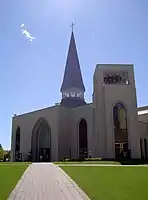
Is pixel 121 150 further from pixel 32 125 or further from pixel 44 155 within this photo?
pixel 32 125

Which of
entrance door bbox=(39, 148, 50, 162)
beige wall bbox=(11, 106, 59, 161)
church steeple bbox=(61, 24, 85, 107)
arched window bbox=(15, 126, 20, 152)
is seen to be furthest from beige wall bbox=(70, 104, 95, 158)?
arched window bbox=(15, 126, 20, 152)

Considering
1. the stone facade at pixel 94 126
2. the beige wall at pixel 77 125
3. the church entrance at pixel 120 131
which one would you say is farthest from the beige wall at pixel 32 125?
the church entrance at pixel 120 131

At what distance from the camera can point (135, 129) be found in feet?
150

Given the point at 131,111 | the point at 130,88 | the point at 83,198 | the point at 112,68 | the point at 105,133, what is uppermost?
the point at 112,68

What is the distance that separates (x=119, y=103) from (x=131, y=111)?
2310 millimetres

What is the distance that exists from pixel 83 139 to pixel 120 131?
11.1m

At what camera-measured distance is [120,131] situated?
45.8m

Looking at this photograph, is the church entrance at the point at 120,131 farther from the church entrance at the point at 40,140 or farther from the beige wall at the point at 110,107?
the church entrance at the point at 40,140

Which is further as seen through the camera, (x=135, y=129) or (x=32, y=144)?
(x=32, y=144)

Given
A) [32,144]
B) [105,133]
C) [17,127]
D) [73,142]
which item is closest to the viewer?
[105,133]

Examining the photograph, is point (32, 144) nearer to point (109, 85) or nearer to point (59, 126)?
point (59, 126)

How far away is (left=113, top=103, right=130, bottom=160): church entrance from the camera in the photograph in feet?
148

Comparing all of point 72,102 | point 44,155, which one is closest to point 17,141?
point 44,155

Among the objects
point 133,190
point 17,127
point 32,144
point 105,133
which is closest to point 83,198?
point 133,190
